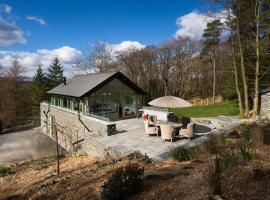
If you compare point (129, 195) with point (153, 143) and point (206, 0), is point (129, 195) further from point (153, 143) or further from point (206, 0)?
point (206, 0)

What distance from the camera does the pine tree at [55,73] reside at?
41031mm

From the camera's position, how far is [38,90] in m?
37.1

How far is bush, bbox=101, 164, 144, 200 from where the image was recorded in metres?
4.45

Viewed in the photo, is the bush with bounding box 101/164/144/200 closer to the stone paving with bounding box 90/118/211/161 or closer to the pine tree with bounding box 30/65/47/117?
the stone paving with bounding box 90/118/211/161

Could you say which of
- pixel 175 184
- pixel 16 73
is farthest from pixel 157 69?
pixel 175 184

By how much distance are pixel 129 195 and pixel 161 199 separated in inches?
30.4

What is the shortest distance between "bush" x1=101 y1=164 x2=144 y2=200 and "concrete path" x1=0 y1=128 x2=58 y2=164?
13.6m

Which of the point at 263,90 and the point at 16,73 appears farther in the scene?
the point at 16,73

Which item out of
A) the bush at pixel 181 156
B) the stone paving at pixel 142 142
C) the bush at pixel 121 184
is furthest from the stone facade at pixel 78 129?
the bush at pixel 121 184

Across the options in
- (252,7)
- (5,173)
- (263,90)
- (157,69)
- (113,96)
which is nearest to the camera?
(5,173)

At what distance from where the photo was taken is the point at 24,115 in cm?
3472

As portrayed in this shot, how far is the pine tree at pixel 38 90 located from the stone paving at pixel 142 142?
88.5ft

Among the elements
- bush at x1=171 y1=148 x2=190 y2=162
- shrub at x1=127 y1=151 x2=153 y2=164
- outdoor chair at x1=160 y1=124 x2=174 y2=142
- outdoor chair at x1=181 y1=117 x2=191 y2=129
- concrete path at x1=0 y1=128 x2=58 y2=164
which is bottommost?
concrete path at x1=0 y1=128 x2=58 y2=164

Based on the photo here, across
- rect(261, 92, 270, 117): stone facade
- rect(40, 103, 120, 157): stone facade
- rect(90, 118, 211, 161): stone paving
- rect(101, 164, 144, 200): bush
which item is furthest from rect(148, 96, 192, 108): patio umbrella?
rect(261, 92, 270, 117): stone facade
